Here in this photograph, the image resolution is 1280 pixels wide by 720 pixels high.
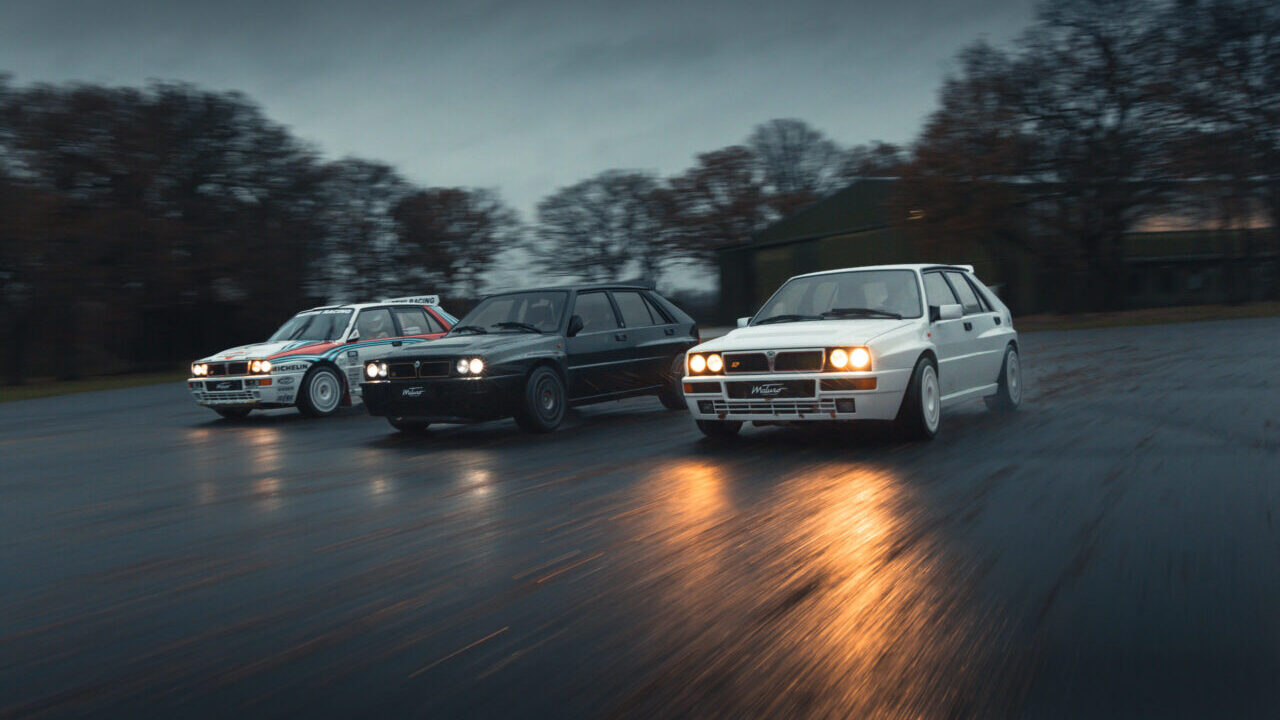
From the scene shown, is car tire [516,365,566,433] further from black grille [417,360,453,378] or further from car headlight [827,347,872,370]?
car headlight [827,347,872,370]

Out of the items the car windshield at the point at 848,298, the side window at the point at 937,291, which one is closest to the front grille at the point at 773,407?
the car windshield at the point at 848,298

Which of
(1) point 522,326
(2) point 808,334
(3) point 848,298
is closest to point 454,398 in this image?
(1) point 522,326

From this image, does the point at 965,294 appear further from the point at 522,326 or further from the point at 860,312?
the point at 522,326

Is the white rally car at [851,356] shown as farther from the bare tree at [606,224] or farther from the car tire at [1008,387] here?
the bare tree at [606,224]

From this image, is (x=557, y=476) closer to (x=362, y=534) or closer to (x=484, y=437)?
(x=362, y=534)

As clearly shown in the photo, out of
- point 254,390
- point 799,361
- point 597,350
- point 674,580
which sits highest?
point 597,350

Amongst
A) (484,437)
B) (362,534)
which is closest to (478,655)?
(362,534)

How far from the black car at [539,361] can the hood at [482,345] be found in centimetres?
1

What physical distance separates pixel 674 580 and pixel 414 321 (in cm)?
1158

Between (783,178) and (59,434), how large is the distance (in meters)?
68.8

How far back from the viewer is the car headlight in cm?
886

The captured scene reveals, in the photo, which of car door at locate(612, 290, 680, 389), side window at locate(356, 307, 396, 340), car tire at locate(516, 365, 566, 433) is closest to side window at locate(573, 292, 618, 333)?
car door at locate(612, 290, 680, 389)

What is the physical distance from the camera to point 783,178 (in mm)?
80062

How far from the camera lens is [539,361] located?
11562mm
